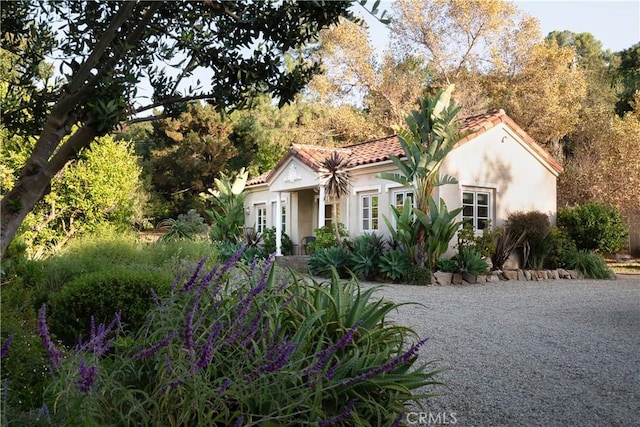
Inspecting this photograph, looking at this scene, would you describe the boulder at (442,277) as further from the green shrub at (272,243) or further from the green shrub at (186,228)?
the green shrub at (186,228)

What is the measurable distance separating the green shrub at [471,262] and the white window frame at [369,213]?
10.6ft

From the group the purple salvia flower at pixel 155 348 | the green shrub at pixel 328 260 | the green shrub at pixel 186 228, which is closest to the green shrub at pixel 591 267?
the green shrub at pixel 328 260

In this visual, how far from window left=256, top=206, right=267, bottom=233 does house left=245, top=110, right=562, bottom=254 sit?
12.1 ft

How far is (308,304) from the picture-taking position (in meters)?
3.48

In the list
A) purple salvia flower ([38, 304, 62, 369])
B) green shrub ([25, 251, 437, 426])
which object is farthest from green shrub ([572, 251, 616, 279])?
purple salvia flower ([38, 304, 62, 369])

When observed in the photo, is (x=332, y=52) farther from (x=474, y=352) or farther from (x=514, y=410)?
(x=514, y=410)

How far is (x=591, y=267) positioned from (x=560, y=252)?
3.13 feet

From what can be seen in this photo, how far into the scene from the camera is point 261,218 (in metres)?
23.8

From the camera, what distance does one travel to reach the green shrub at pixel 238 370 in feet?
7.32

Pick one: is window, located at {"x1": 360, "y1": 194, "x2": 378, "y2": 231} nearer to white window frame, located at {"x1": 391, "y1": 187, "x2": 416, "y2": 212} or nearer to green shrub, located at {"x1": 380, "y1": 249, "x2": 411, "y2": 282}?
white window frame, located at {"x1": 391, "y1": 187, "x2": 416, "y2": 212}

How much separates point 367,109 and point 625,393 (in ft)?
91.9

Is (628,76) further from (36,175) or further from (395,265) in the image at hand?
(36,175)

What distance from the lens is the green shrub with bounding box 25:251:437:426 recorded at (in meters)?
2.23

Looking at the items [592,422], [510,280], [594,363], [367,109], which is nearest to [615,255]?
[510,280]
